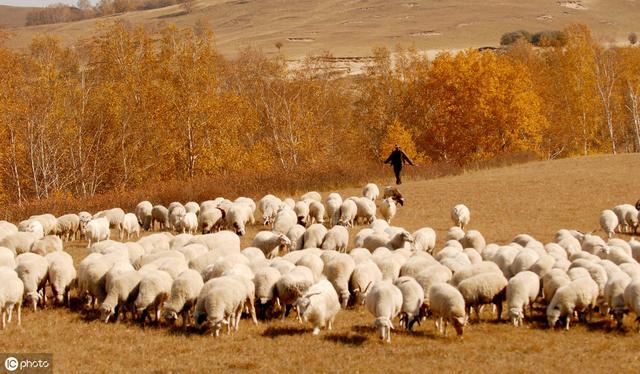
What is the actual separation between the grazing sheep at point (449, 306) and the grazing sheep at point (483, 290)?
51cm

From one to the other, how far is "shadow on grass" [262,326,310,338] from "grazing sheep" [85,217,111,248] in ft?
34.4

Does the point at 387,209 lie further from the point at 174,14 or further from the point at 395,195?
the point at 174,14

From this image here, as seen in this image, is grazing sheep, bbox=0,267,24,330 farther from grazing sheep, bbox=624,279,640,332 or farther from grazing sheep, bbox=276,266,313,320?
grazing sheep, bbox=624,279,640,332

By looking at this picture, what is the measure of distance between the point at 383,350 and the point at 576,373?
2921 millimetres

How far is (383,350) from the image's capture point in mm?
11664

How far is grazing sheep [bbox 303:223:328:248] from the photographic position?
764 inches

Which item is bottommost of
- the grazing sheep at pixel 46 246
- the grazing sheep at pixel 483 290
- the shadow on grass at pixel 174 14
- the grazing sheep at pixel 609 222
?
the grazing sheep at pixel 609 222

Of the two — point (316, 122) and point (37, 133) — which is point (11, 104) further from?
point (316, 122)

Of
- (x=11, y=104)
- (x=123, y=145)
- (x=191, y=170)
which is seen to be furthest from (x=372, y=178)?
(x=11, y=104)

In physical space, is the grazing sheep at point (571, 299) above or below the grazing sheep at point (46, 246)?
below

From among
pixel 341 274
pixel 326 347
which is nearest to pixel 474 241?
pixel 341 274

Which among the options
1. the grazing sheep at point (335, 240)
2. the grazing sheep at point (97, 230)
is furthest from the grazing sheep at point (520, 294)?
the grazing sheep at point (97, 230)

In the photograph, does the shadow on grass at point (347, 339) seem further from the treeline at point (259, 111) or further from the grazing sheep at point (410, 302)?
the treeline at point (259, 111)

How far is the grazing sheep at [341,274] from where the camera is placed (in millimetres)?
14562
